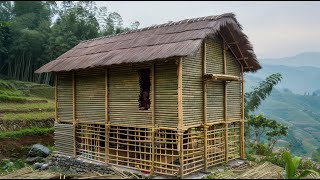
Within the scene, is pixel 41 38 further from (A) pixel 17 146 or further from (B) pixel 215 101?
(B) pixel 215 101

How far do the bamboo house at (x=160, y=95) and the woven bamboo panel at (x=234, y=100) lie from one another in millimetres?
19

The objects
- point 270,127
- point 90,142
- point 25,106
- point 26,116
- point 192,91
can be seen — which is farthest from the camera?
point 25,106

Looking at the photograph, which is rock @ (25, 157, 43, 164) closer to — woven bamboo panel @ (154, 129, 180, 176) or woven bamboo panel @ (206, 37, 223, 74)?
woven bamboo panel @ (154, 129, 180, 176)

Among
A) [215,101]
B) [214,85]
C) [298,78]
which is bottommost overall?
[215,101]

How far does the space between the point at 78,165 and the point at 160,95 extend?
4629 mm

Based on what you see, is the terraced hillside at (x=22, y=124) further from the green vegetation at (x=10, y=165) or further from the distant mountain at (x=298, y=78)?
the distant mountain at (x=298, y=78)

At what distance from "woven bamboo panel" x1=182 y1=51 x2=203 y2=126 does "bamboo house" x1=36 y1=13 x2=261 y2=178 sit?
30 millimetres

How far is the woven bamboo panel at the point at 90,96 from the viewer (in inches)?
460

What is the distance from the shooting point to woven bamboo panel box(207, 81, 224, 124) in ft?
35.9

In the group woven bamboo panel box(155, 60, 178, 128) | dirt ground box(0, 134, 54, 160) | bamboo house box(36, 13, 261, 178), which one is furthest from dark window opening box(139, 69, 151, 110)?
dirt ground box(0, 134, 54, 160)

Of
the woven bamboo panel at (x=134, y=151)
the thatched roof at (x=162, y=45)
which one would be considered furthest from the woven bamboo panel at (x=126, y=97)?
the thatched roof at (x=162, y=45)

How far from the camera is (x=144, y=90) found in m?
11.1

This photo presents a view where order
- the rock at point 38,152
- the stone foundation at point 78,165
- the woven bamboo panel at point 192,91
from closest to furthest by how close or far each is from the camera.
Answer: the woven bamboo panel at point 192,91
the stone foundation at point 78,165
the rock at point 38,152

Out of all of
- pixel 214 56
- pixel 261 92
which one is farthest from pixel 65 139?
pixel 261 92
